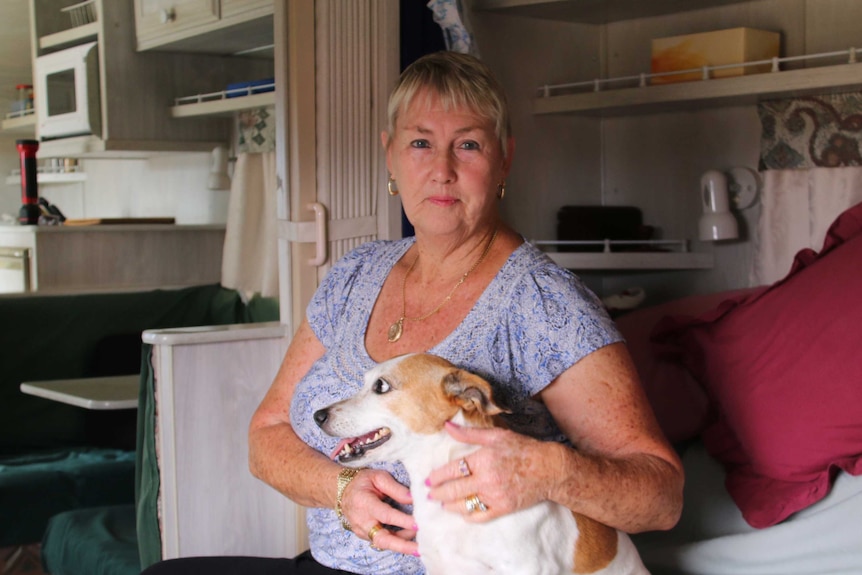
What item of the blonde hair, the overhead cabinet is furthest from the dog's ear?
the overhead cabinet

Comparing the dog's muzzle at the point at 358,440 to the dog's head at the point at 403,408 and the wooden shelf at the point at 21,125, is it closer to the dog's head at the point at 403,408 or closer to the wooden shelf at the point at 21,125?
the dog's head at the point at 403,408

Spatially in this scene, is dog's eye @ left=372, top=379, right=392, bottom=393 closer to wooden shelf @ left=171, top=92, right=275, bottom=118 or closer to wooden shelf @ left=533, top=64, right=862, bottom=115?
wooden shelf @ left=533, top=64, right=862, bottom=115

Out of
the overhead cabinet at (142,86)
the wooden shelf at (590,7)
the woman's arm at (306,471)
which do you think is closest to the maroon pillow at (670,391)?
the woman's arm at (306,471)

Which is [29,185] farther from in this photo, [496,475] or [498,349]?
[496,475]

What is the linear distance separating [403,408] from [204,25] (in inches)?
89.8

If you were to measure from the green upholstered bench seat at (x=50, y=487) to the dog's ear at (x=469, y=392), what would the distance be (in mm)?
2100

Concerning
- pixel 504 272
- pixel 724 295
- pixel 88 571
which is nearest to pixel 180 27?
pixel 88 571

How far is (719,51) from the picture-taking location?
2055 mm

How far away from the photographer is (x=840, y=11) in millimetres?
2053

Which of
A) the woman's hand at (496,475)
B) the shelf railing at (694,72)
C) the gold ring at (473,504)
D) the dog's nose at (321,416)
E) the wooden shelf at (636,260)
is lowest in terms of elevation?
the gold ring at (473,504)

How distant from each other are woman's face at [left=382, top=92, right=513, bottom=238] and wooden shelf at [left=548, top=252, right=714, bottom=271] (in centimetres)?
97

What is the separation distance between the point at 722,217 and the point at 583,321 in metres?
1.13

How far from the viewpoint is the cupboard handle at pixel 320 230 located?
2.06m

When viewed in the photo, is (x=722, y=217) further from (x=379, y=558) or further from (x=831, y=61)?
Answer: (x=379, y=558)
